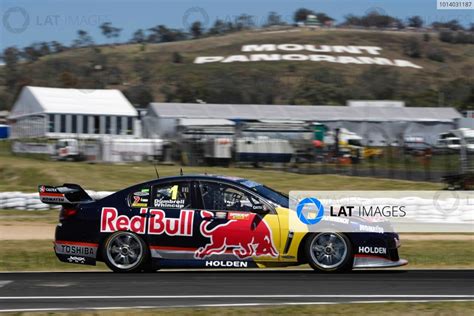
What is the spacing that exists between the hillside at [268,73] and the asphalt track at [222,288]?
47.5 meters

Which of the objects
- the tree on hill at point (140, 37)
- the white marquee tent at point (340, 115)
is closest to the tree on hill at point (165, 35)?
the tree on hill at point (140, 37)

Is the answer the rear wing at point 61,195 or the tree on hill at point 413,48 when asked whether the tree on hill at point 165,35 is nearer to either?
the tree on hill at point 413,48

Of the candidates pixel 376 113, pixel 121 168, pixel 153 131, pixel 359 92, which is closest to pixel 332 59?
pixel 359 92

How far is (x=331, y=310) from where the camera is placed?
731 centimetres

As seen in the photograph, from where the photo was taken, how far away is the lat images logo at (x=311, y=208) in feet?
31.6

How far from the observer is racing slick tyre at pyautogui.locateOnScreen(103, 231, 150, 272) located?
32.2ft

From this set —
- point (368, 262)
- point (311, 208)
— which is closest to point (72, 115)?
point (311, 208)

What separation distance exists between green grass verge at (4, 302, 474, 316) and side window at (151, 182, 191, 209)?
2729mm

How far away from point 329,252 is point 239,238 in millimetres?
1146

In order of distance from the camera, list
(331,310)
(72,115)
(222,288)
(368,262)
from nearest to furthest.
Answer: (331,310)
(222,288)
(368,262)
(72,115)

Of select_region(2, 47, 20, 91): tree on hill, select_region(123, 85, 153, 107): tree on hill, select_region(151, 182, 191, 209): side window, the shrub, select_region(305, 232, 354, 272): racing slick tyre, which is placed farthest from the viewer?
the shrub

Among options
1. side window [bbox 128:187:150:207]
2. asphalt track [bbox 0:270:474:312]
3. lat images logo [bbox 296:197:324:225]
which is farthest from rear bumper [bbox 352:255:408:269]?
side window [bbox 128:187:150:207]

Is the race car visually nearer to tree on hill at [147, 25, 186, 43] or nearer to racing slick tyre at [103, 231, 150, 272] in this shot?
racing slick tyre at [103, 231, 150, 272]

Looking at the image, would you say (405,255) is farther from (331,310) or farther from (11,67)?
(11,67)
